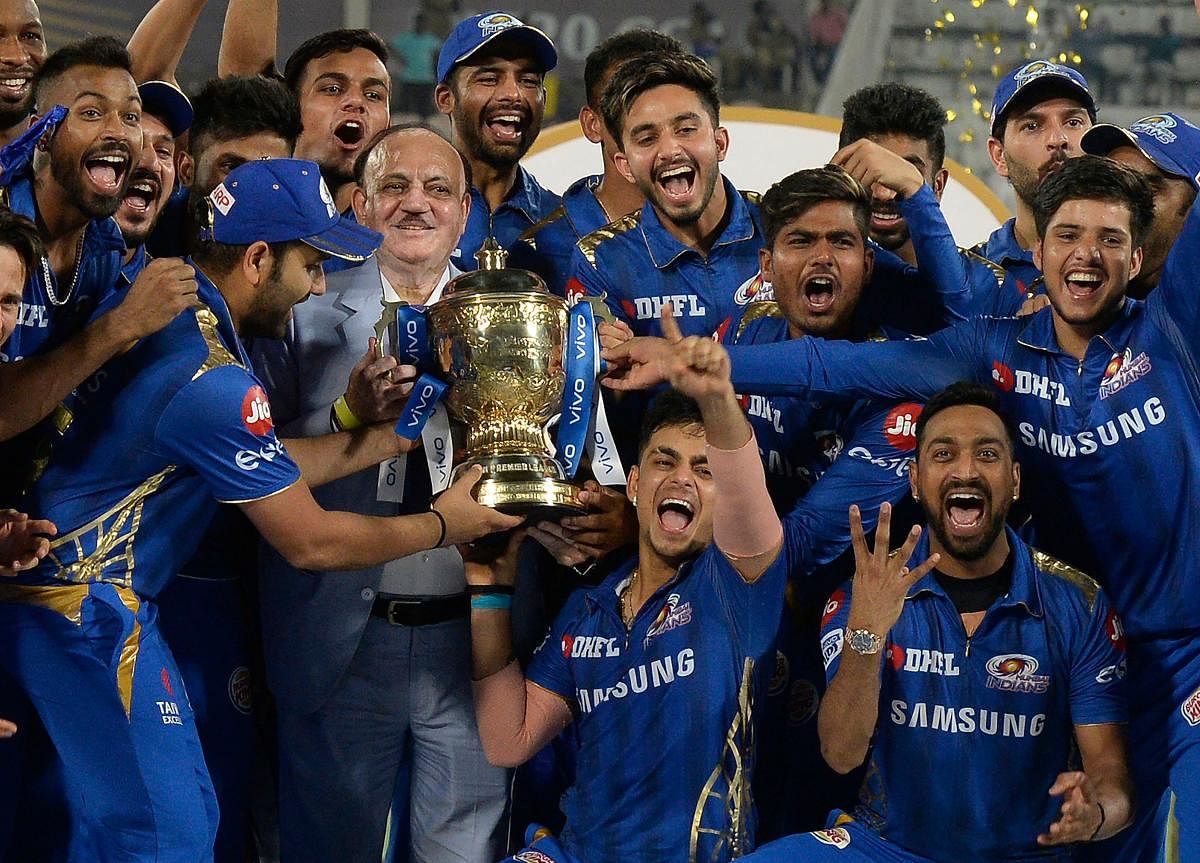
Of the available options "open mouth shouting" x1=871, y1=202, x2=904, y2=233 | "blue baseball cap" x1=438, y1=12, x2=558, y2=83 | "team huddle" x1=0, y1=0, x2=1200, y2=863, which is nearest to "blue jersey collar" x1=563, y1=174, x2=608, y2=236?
"team huddle" x1=0, y1=0, x2=1200, y2=863

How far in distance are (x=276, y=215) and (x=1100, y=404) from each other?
1.70 m

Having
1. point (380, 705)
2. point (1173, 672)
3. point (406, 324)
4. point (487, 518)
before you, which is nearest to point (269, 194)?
point (406, 324)

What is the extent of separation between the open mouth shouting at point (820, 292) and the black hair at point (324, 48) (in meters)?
1.42

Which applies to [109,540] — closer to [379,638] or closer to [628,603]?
[379,638]

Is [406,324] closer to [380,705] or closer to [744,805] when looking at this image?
[380,705]

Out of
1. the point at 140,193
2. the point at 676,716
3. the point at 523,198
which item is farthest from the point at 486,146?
the point at 676,716

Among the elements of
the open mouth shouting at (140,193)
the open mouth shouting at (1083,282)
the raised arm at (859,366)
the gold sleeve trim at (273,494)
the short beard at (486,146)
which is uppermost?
the short beard at (486,146)

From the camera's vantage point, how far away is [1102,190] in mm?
3621

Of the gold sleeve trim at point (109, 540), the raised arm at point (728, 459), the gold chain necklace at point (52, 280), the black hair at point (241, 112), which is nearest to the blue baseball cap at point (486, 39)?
the black hair at point (241, 112)

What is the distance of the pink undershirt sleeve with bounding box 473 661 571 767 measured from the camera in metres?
3.69

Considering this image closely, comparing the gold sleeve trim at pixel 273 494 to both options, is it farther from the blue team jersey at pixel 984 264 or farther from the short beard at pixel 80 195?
the blue team jersey at pixel 984 264

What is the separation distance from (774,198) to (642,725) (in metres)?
1.19

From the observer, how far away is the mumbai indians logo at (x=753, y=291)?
408 centimetres

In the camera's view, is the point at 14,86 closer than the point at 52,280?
No
